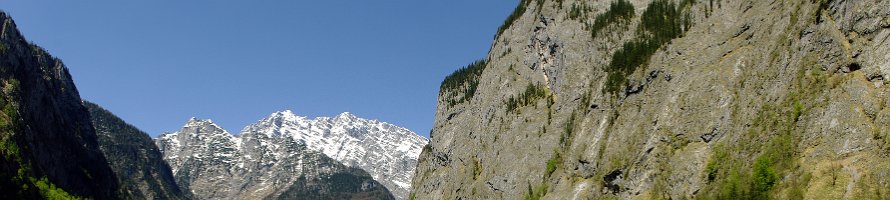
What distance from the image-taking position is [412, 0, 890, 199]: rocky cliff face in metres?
51.2

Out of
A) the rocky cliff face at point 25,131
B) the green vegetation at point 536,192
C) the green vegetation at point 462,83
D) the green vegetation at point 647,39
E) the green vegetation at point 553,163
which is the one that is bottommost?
the green vegetation at point 536,192

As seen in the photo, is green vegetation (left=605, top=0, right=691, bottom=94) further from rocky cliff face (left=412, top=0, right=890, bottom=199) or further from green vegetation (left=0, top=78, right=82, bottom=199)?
green vegetation (left=0, top=78, right=82, bottom=199)

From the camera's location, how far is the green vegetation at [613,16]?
105 metres

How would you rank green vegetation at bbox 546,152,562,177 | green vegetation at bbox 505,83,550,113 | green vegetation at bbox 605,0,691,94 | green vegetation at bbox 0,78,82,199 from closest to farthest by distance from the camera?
green vegetation at bbox 605,0,691,94 < green vegetation at bbox 546,152,562,177 < green vegetation at bbox 505,83,550,113 < green vegetation at bbox 0,78,82,199

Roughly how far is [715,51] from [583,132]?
2050 centimetres

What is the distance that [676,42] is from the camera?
84312mm

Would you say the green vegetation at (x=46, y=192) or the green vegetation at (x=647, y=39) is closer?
the green vegetation at (x=647, y=39)

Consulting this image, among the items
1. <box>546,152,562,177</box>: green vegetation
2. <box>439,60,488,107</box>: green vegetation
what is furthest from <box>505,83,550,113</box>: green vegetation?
<box>439,60,488,107</box>: green vegetation

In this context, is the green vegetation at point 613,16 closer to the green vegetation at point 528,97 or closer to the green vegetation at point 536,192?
the green vegetation at point 528,97

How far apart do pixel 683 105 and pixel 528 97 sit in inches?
1634

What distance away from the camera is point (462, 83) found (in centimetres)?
16838

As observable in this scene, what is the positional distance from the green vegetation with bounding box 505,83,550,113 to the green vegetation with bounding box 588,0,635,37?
13248mm

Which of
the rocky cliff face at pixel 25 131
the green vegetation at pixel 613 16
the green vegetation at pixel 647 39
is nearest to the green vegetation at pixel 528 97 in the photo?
the green vegetation at pixel 613 16

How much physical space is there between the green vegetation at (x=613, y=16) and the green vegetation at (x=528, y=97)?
1325 centimetres
